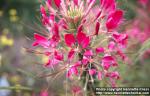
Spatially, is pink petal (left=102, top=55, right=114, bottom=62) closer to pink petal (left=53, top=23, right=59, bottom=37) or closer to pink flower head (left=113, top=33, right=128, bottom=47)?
pink flower head (left=113, top=33, right=128, bottom=47)

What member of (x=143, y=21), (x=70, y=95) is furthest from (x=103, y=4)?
(x=143, y=21)

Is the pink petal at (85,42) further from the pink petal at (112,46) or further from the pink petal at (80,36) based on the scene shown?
the pink petal at (112,46)

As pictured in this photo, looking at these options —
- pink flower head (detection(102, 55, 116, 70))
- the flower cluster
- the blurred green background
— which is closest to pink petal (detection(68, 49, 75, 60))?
the flower cluster

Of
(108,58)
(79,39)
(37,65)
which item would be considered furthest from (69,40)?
(37,65)

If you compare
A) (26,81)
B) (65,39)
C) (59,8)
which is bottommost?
(26,81)

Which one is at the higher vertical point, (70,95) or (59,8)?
(59,8)

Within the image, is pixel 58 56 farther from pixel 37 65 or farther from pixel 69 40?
pixel 37 65

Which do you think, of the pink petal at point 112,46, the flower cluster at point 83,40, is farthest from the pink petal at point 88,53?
the pink petal at point 112,46

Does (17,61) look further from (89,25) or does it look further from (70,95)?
(89,25)
